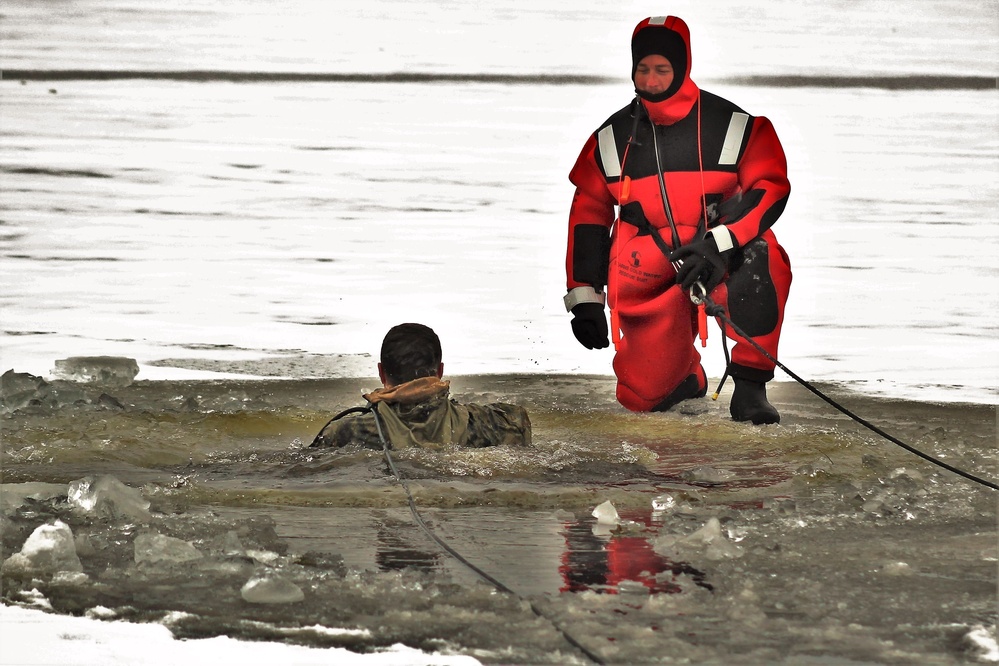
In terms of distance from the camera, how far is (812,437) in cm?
628

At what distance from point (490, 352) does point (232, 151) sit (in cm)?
576

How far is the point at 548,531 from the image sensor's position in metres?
4.80

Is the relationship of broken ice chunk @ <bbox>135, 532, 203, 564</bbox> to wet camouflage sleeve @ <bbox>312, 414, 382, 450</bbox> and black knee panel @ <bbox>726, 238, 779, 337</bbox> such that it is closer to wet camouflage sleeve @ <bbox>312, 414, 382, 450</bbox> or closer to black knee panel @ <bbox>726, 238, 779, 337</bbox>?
wet camouflage sleeve @ <bbox>312, 414, 382, 450</bbox>

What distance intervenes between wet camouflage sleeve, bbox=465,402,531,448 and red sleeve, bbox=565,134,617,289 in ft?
3.31

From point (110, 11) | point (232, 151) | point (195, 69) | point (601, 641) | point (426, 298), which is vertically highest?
point (110, 11)

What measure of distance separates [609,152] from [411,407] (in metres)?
1.58

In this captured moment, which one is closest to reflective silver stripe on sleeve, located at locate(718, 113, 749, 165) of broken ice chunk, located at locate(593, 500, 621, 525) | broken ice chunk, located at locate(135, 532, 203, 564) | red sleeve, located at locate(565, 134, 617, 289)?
red sleeve, located at locate(565, 134, 617, 289)

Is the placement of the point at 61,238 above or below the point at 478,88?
below

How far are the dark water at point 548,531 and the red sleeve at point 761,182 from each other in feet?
2.55

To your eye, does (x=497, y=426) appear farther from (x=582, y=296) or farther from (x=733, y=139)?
(x=733, y=139)

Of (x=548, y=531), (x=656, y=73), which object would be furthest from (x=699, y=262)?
(x=548, y=531)

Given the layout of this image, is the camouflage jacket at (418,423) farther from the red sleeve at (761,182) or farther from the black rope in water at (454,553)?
the red sleeve at (761,182)

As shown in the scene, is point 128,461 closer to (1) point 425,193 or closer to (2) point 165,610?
(2) point 165,610

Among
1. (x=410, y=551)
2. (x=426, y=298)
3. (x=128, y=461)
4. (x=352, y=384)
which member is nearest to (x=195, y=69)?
(x=426, y=298)
